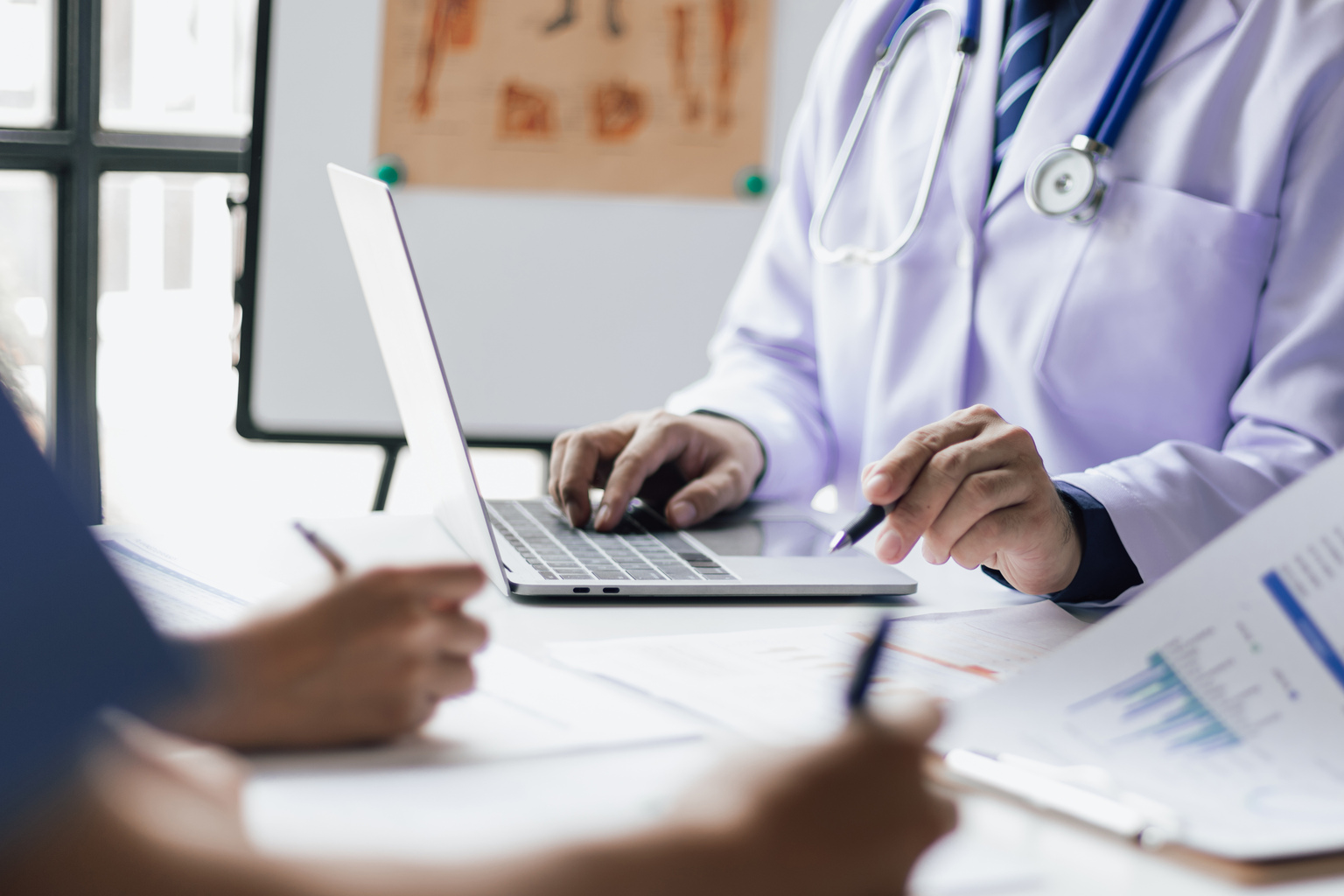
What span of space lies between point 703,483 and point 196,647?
2.01 feet

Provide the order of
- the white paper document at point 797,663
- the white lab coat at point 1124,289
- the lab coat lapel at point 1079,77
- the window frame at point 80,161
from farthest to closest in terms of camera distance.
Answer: the window frame at point 80,161 → the lab coat lapel at point 1079,77 → the white lab coat at point 1124,289 → the white paper document at point 797,663

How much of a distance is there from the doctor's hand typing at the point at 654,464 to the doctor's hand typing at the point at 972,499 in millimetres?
227

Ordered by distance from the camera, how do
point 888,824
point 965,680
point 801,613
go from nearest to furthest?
point 888,824
point 965,680
point 801,613

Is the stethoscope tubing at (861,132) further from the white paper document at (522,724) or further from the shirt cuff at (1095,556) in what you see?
the white paper document at (522,724)

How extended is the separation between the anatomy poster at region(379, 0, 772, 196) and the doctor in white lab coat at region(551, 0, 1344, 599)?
1.48ft

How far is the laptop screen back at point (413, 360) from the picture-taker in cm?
60

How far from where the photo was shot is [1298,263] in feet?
2.91

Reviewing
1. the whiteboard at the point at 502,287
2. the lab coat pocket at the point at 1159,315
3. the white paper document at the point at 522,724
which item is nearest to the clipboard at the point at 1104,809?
the white paper document at the point at 522,724

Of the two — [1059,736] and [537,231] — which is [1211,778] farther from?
[537,231]

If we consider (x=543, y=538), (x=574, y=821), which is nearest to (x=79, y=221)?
(x=543, y=538)

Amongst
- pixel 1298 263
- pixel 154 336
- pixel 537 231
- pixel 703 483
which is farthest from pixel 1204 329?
pixel 154 336

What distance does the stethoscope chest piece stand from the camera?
0.94 m

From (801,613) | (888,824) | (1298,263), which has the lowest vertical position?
(801,613)

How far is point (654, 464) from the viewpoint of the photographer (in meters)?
0.90
